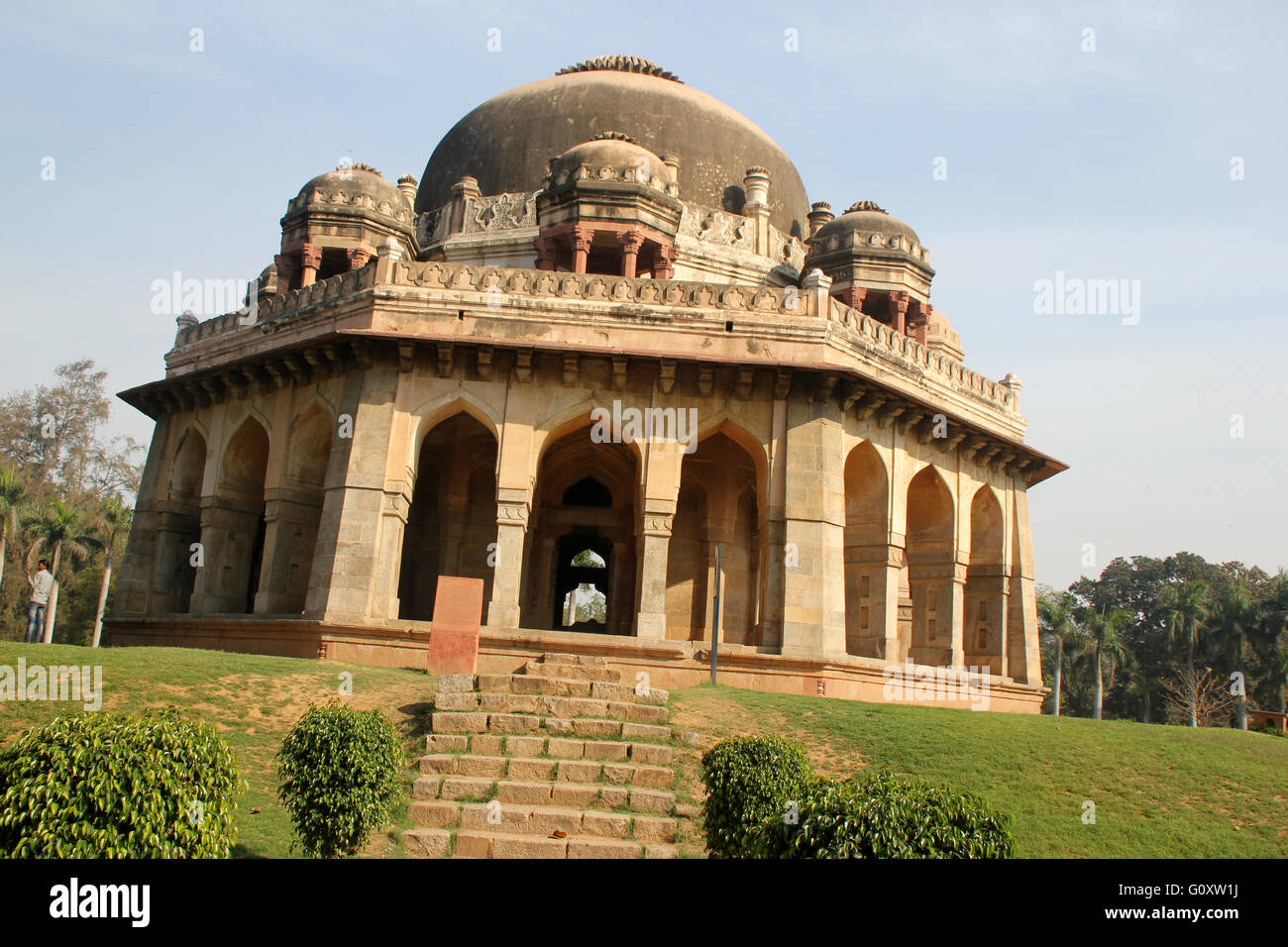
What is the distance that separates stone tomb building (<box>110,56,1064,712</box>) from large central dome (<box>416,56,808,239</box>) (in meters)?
0.08

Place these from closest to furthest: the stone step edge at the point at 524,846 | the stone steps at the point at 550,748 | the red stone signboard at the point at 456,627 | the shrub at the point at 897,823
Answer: the shrub at the point at 897,823 < the stone step edge at the point at 524,846 < the stone steps at the point at 550,748 < the red stone signboard at the point at 456,627

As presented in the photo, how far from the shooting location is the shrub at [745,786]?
8375mm

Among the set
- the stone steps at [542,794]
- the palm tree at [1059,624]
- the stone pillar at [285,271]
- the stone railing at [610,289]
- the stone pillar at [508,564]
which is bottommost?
the stone steps at [542,794]

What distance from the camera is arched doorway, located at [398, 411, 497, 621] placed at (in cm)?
2114

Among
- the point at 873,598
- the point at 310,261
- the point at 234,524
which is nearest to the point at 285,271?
the point at 310,261

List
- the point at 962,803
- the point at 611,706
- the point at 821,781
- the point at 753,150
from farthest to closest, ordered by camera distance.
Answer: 1. the point at 753,150
2. the point at 611,706
3. the point at 821,781
4. the point at 962,803

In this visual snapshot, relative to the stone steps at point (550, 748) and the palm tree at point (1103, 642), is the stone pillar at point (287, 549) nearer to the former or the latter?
the stone steps at point (550, 748)

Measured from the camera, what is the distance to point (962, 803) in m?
6.15

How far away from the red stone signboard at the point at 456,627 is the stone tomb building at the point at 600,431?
7.59 feet

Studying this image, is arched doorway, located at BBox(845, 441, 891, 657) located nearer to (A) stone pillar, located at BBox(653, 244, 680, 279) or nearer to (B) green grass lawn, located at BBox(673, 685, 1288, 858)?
(B) green grass lawn, located at BBox(673, 685, 1288, 858)

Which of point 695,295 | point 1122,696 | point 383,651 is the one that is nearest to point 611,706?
point 383,651

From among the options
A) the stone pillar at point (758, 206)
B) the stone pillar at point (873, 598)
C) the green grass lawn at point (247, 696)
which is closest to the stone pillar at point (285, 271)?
the stone pillar at point (758, 206)
